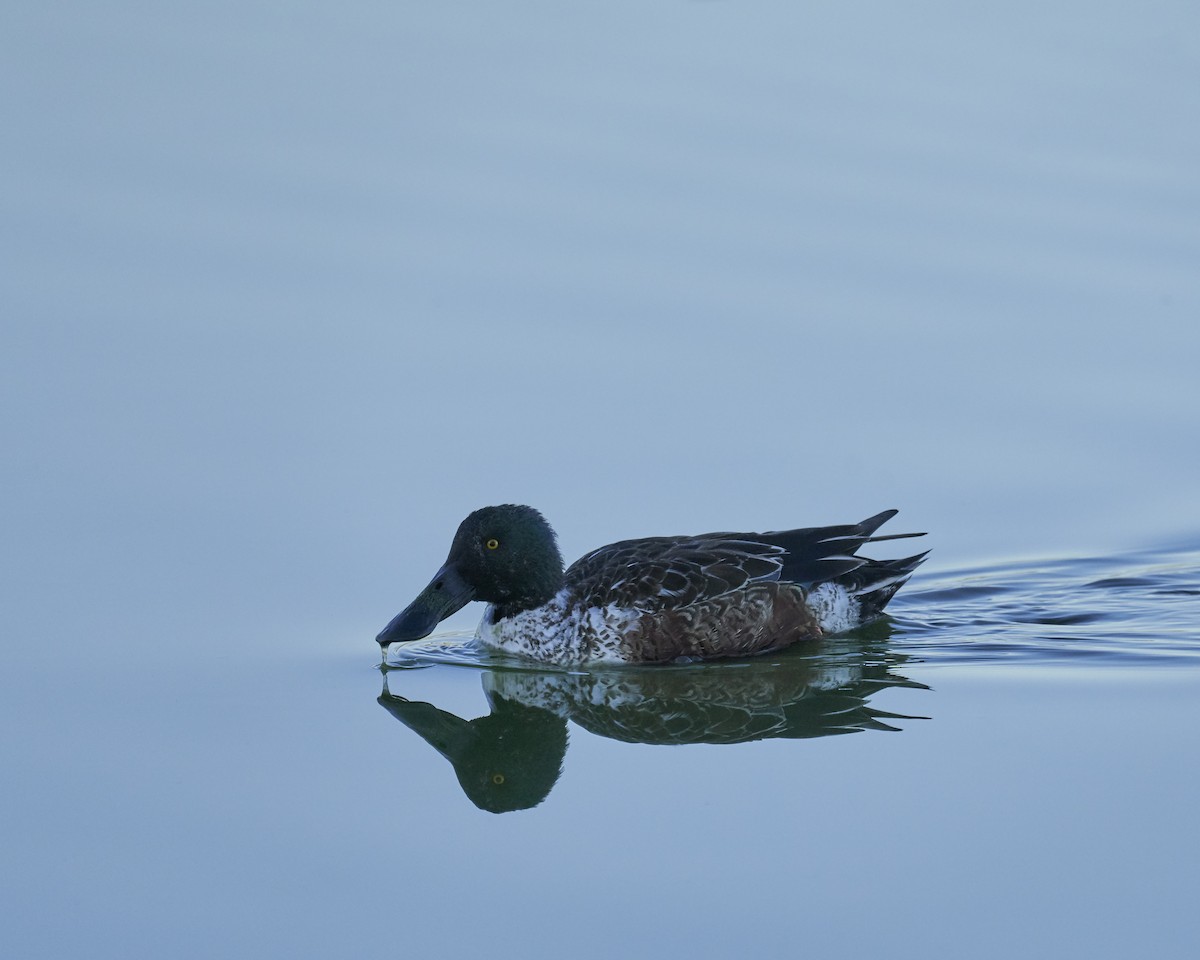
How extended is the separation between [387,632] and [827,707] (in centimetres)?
243

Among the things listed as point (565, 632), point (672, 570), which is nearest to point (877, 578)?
point (672, 570)

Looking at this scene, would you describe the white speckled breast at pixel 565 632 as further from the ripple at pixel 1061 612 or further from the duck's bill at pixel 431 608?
the ripple at pixel 1061 612

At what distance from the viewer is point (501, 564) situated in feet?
37.7

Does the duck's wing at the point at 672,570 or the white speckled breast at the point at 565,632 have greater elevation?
the duck's wing at the point at 672,570

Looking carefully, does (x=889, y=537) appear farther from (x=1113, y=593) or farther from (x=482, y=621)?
(x=482, y=621)

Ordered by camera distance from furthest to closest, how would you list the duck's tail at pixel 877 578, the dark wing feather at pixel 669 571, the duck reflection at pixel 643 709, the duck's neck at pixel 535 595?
1. the duck's tail at pixel 877 578
2. the duck's neck at pixel 535 595
3. the dark wing feather at pixel 669 571
4. the duck reflection at pixel 643 709

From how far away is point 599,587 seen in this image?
11.4 meters

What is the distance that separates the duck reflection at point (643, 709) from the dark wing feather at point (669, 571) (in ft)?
1.37

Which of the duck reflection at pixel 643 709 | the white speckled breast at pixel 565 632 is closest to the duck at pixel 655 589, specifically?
the white speckled breast at pixel 565 632

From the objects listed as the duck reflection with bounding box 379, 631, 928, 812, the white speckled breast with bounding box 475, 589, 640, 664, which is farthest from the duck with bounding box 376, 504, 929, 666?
the duck reflection with bounding box 379, 631, 928, 812

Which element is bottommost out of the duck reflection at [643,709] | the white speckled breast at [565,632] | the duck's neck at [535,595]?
the duck reflection at [643,709]

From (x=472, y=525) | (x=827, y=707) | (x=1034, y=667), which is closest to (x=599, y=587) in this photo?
(x=472, y=525)

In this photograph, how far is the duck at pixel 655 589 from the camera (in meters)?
11.3

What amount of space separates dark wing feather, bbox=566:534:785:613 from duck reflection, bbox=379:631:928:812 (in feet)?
1.37
